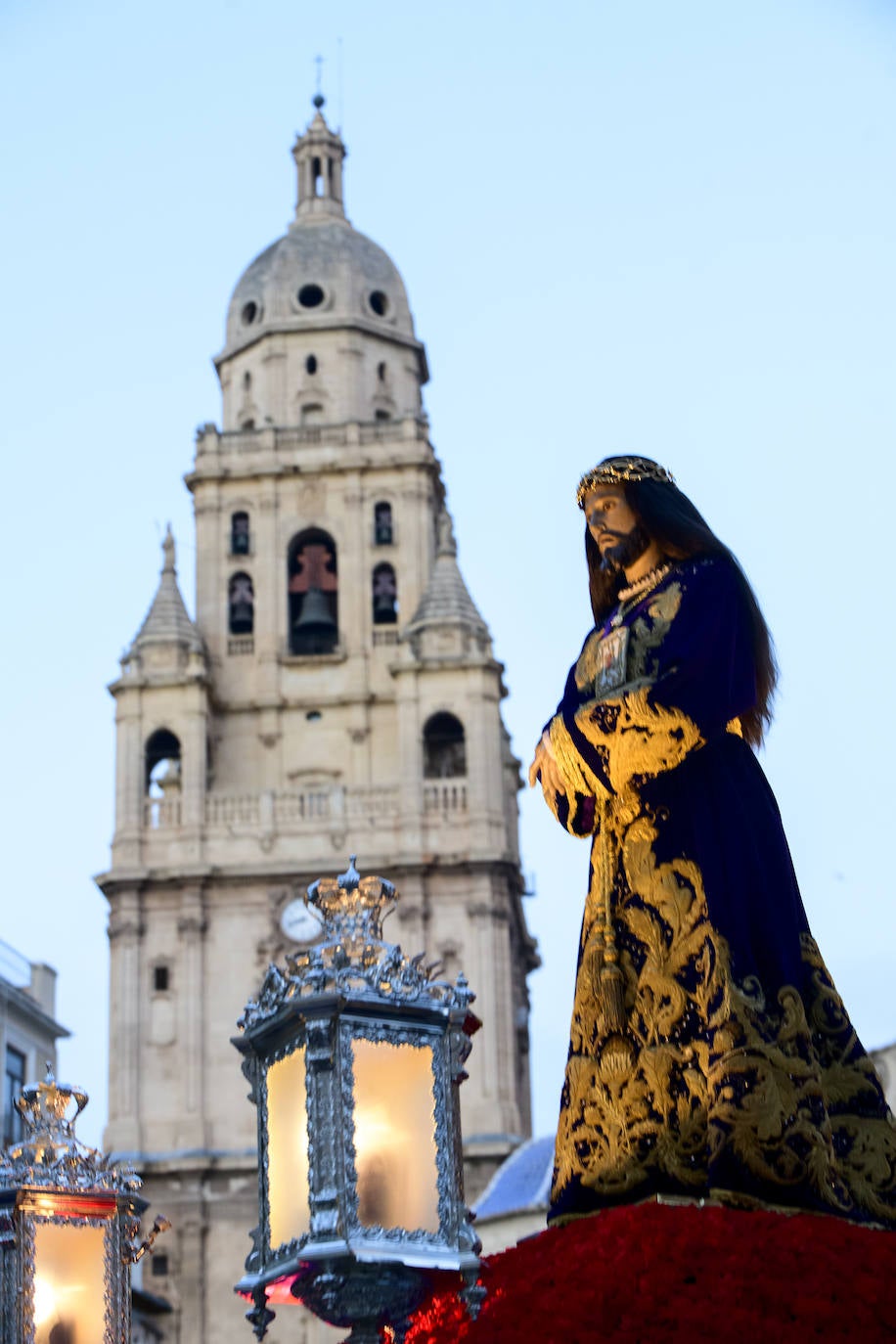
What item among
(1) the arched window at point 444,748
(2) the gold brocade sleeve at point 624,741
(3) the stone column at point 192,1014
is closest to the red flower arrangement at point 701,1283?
(2) the gold brocade sleeve at point 624,741

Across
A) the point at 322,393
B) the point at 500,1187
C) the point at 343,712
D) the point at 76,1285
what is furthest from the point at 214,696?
the point at 76,1285

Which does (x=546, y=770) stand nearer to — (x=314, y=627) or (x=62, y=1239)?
(x=62, y=1239)

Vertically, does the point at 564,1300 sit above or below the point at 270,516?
below

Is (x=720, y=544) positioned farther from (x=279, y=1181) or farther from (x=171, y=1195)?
(x=171, y=1195)

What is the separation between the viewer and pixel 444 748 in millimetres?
53062

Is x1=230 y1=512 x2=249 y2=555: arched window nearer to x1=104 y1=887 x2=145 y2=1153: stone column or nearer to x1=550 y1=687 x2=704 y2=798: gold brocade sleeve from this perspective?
x1=104 y1=887 x2=145 y2=1153: stone column

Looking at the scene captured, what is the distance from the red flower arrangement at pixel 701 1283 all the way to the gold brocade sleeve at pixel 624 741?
4.63 ft

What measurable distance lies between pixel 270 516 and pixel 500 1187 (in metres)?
18.9

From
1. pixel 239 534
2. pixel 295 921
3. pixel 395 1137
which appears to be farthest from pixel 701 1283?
pixel 239 534

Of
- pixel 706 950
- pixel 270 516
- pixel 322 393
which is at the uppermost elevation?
pixel 322 393

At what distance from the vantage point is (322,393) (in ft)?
186

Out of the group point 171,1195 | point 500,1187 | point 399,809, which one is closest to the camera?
point 500,1187

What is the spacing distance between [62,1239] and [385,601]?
45.2m

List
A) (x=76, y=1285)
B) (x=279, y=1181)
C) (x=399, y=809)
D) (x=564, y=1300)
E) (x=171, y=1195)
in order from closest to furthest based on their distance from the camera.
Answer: (x=564, y=1300) → (x=279, y=1181) → (x=76, y=1285) → (x=171, y=1195) → (x=399, y=809)
